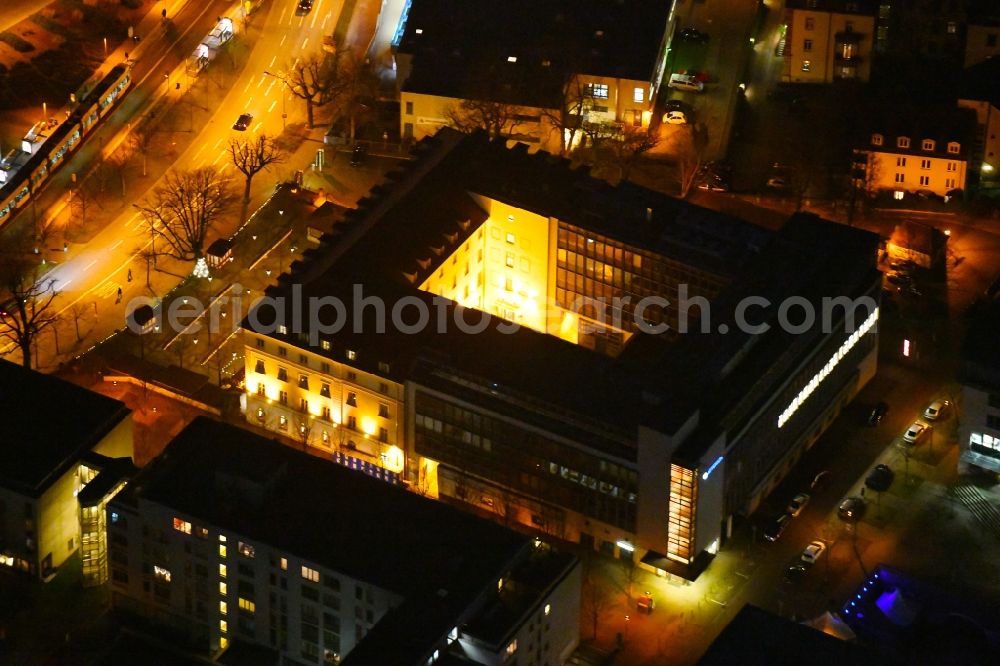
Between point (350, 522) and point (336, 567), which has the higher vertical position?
point (350, 522)

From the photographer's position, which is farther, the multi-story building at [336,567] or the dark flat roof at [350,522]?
the dark flat roof at [350,522]

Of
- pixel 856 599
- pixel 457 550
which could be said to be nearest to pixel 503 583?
pixel 457 550

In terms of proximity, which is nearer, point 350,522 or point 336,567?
point 336,567

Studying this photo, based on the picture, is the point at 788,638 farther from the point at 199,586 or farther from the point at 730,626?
the point at 199,586

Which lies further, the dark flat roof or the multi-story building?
the dark flat roof
